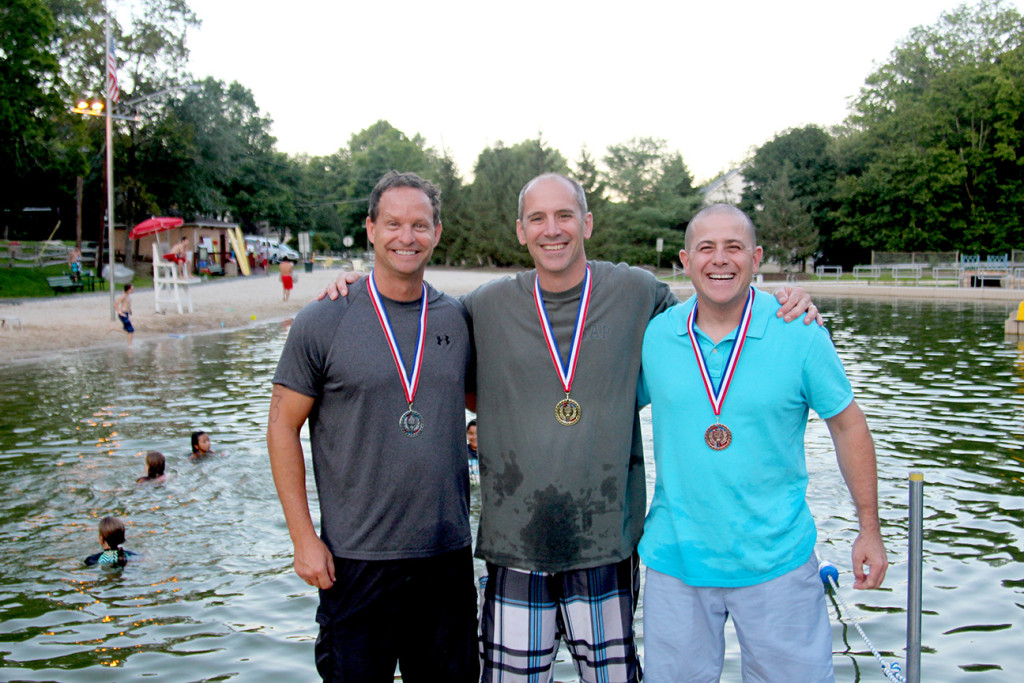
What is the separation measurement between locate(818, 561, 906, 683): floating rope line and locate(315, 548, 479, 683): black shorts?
2345 millimetres

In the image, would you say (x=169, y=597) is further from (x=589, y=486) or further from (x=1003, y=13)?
(x=1003, y=13)

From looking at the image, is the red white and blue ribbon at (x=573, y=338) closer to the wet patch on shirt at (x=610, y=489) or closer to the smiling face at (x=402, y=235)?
the wet patch on shirt at (x=610, y=489)

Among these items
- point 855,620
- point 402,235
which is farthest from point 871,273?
point 402,235

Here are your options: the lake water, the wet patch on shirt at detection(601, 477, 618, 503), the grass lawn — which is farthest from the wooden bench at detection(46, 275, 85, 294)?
the wet patch on shirt at detection(601, 477, 618, 503)

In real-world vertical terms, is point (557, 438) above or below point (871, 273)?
below

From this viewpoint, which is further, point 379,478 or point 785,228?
point 785,228

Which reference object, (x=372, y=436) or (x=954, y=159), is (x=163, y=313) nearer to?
(x=372, y=436)

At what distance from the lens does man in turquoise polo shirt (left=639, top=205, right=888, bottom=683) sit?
11.2ft

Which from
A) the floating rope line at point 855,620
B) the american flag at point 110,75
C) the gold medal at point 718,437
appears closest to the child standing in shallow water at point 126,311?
the american flag at point 110,75

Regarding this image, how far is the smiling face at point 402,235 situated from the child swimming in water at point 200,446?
8512mm

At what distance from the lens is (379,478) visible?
353cm

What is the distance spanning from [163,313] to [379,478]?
1123 inches

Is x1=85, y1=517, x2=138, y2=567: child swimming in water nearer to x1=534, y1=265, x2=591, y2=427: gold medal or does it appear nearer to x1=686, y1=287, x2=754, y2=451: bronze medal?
x1=534, y1=265, x2=591, y2=427: gold medal

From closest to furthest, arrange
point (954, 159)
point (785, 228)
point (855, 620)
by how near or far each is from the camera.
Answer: point (855, 620)
point (954, 159)
point (785, 228)
